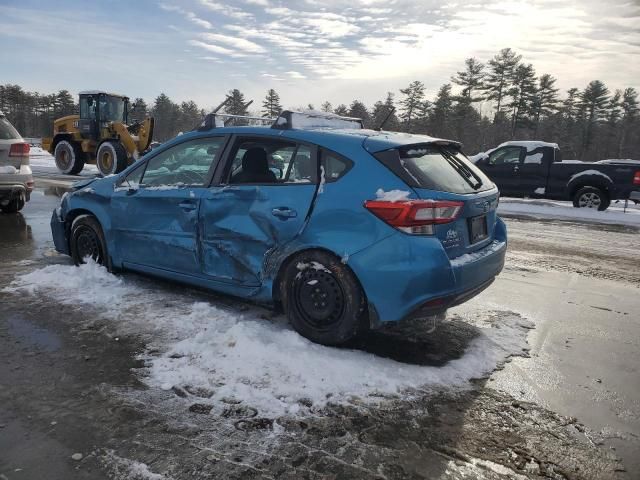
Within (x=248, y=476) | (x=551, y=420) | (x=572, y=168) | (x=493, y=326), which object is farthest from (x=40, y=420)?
(x=572, y=168)

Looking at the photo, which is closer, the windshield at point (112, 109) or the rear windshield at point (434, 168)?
the rear windshield at point (434, 168)

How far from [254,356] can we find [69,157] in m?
19.0

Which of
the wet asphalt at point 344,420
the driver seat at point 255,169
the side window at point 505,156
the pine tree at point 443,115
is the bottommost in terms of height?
the wet asphalt at point 344,420

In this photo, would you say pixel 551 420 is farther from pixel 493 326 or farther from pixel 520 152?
pixel 520 152

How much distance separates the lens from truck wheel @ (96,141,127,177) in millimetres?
17484

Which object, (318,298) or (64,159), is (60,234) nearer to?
(318,298)

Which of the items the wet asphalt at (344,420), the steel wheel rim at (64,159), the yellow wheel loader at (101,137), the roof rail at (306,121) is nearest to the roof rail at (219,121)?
the roof rail at (306,121)

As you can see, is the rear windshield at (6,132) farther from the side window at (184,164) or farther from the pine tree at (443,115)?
the pine tree at (443,115)

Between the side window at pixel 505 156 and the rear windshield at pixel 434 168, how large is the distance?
11.8 m

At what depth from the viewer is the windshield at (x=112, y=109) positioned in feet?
62.0

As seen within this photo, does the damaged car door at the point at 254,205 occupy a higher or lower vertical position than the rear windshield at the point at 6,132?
lower

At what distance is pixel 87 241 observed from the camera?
5.34 m

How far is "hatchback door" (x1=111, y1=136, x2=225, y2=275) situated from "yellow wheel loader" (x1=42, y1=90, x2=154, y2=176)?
1372cm

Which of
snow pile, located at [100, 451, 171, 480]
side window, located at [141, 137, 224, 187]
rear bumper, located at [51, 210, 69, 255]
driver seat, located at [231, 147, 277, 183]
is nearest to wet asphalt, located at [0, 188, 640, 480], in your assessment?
snow pile, located at [100, 451, 171, 480]
